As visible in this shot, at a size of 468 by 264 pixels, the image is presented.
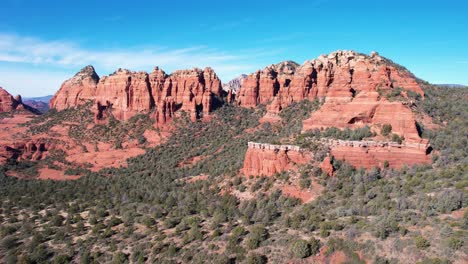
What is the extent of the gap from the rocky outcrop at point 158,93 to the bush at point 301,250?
193ft

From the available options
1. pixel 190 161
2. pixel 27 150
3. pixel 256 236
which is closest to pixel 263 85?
pixel 190 161

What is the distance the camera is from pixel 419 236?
23.4m

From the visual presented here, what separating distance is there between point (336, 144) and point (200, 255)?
79.7 feet

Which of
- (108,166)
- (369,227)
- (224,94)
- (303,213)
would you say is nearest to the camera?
(369,227)

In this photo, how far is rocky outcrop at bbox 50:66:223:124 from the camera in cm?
8325

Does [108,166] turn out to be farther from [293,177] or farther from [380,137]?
[380,137]

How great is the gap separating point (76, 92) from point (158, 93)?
96.7 feet

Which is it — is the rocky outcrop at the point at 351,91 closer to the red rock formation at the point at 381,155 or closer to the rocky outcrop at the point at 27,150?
the red rock formation at the point at 381,155

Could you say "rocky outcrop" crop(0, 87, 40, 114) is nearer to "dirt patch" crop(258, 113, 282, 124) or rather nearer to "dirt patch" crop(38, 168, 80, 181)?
"dirt patch" crop(38, 168, 80, 181)

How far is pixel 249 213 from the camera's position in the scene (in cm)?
3788

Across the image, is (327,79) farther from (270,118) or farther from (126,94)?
(126,94)

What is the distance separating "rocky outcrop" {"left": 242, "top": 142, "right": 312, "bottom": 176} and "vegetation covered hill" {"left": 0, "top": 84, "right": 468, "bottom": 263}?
135 centimetres

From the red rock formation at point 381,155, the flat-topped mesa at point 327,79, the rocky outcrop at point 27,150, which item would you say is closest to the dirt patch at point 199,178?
the red rock formation at point 381,155

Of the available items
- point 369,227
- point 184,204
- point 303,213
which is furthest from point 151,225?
point 369,227
